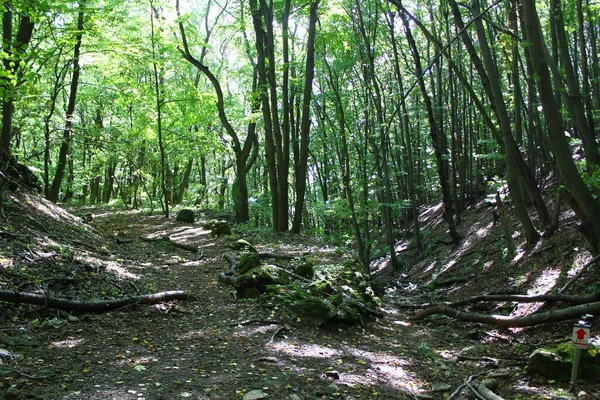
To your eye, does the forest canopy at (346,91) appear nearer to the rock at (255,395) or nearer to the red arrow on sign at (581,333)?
the red arrow on sign at (581,333)

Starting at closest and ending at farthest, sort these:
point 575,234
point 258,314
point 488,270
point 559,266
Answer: point 258,314, point 559,266, point 575,234, point 488,270

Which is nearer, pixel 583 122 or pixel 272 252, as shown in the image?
pixel 583 122

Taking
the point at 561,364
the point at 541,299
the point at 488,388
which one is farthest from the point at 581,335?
the point at 541,299

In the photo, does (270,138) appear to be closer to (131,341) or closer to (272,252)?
(272,252)

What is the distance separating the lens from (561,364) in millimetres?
4340

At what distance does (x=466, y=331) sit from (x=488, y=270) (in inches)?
148

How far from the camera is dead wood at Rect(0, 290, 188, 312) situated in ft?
15.3

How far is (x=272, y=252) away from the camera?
34.7ft

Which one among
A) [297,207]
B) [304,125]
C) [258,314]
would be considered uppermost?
[304,125]

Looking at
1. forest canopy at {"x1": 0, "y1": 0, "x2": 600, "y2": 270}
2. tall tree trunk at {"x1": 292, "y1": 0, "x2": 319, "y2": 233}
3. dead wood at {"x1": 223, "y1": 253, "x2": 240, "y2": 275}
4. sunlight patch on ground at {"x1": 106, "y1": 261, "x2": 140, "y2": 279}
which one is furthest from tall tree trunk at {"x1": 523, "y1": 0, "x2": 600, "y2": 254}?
tall tree trunk at {"x1": 292, "y1": 0, "x2": 319, "y2": 233}

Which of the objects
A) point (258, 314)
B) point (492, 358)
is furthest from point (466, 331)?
point (258, 314)

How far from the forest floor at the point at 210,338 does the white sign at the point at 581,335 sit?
20.1 inches

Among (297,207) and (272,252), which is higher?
(297,207)

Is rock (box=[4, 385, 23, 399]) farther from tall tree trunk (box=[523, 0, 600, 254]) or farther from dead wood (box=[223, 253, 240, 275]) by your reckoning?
tall tree trunk (box=[523, 0, 600, 254])
